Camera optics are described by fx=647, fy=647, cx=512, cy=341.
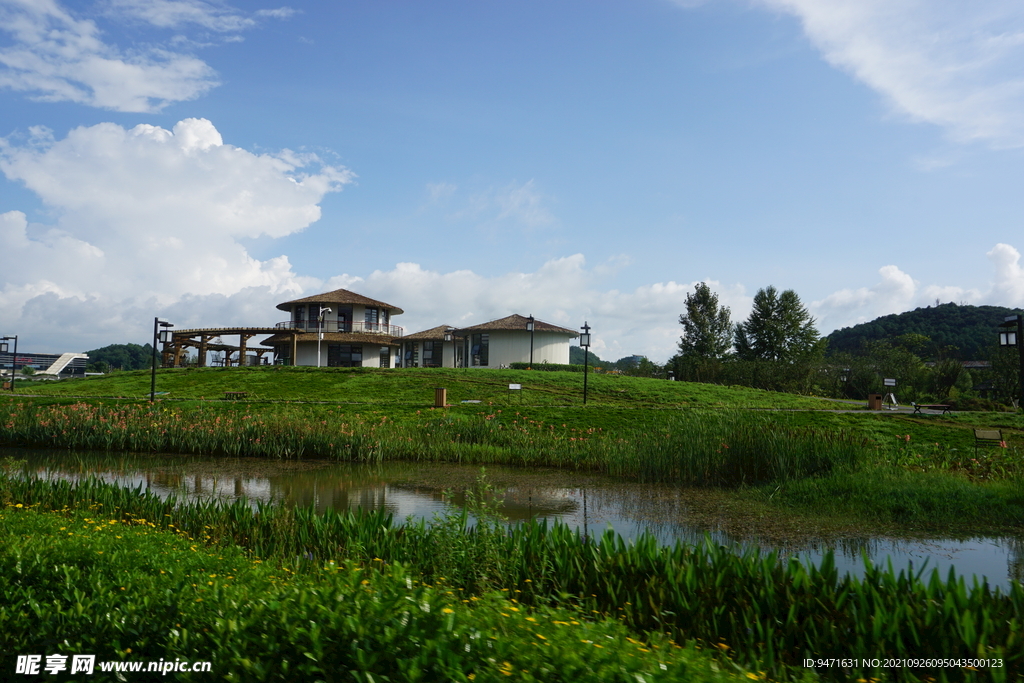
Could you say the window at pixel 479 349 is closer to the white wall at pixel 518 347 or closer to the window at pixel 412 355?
the white wall at pixel 518 347

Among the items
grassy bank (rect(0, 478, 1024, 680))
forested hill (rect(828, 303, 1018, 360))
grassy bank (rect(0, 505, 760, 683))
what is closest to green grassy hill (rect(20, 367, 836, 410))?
grassy bank (rect(0, 478, 1024, 680))

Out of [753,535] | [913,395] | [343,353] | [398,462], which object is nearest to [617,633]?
[753,535]

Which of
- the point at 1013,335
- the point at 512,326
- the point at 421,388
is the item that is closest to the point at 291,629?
the point at 1013,335

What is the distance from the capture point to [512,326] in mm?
50406

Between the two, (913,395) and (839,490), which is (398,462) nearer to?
(839,490)

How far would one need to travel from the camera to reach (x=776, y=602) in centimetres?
488

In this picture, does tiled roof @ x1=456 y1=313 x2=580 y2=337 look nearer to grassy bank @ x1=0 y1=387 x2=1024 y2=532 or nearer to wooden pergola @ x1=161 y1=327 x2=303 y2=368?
wooden pergola @ x1=161 y1=327 x2=303 y2=368

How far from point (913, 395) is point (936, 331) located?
1523 inches

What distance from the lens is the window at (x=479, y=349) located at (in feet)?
170

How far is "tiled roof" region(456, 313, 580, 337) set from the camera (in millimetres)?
50344

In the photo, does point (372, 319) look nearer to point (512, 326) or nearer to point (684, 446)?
point (512, 326)

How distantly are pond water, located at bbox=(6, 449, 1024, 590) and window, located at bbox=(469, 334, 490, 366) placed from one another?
117 ft

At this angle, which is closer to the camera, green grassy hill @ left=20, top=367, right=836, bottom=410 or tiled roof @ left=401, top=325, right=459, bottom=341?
green grassy hill @ left=20, top=367, right=836, bottom=410

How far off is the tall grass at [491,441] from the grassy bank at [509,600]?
769 cm
